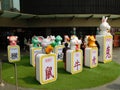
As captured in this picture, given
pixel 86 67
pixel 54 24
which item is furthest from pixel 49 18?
pixel 86 67

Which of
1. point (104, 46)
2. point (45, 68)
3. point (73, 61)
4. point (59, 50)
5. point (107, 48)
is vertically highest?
point (104, 46)

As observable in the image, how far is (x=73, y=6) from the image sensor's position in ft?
88.1

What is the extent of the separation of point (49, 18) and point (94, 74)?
44.7 ft

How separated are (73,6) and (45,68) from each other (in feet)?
A: 57.9

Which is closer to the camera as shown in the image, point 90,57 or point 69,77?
point 69,77

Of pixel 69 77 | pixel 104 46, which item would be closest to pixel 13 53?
pixel 69 77

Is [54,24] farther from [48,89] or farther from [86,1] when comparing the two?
[48,89]

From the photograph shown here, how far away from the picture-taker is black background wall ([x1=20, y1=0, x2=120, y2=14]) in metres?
26.8

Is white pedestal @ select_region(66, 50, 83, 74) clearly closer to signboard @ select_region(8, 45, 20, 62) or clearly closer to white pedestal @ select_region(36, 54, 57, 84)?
white pedestal @ select_region(36, 54, 57, 84)

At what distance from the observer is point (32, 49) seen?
46.9ft

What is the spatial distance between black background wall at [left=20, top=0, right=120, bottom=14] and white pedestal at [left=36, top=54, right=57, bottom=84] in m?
16.8

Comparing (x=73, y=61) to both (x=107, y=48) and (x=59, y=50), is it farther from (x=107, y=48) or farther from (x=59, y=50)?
(x=107, y=48)

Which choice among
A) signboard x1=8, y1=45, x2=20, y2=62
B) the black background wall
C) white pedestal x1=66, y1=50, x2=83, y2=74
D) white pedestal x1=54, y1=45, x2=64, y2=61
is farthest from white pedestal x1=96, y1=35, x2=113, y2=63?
the black background wall

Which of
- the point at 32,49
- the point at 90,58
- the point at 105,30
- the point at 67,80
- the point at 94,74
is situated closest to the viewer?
the point at 67,80
